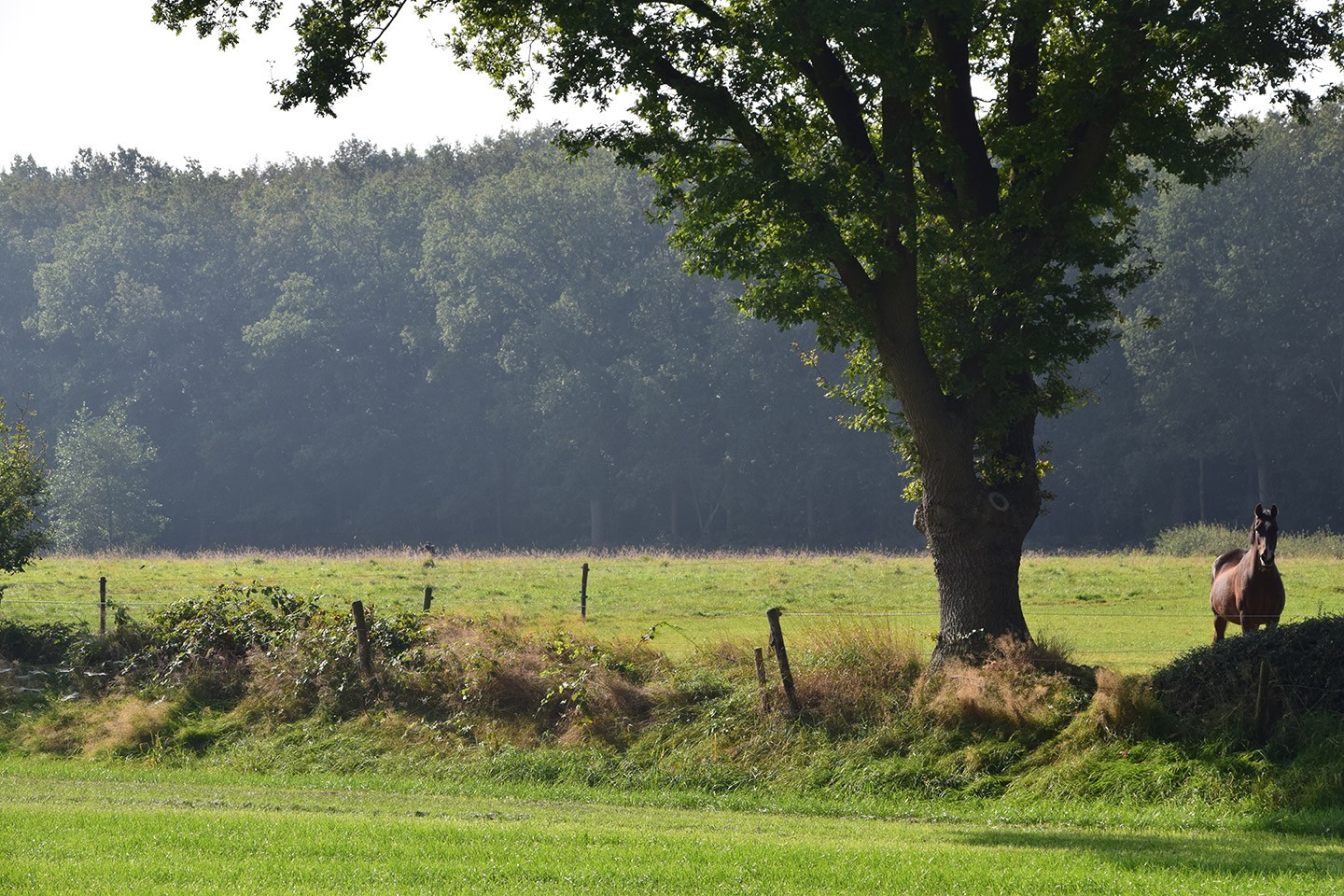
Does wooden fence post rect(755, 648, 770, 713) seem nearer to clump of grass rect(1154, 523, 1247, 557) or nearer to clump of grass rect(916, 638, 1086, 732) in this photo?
clump of grass rect(916, 638, 1086, 732)

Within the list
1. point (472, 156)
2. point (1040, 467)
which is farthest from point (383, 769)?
point (472, 156)

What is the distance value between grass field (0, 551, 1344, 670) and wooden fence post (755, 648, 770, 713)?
149cm

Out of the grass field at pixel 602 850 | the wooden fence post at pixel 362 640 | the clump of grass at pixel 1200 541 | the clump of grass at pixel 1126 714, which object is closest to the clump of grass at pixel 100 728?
the wooden fence post at pixel 362 640

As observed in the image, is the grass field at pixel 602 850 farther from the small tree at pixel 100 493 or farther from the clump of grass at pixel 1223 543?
the small tree at pixel 100 493

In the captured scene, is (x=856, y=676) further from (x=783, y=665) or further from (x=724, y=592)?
(x=724, y=592)

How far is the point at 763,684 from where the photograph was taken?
63.8 ft

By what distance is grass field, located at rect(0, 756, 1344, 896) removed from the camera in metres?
11.5

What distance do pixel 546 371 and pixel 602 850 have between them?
7830 centimetres

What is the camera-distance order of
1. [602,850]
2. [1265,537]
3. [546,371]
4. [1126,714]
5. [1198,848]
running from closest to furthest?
[602,850] → [1198,848] → [1126,714] → [1265,537] → [546,371]

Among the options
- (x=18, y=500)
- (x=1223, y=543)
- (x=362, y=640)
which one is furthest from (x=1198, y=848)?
(x=1223, y=543)

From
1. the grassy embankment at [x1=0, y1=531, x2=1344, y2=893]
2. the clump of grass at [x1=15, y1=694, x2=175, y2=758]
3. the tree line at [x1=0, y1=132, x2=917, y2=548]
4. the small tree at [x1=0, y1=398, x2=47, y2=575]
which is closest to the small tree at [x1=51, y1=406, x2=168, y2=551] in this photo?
the tree line at [x1=0, y1=132, x2=917, y2=548]

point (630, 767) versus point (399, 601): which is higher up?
point (399, 601)

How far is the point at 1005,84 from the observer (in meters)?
20.6

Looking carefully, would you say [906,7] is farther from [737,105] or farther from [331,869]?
[331,869]
